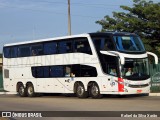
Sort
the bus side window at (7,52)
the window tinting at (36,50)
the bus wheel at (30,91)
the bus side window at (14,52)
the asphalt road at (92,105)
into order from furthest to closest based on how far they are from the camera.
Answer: the bus side window at (7,52)
the bus side window at (14,52)
the bus wheel at (30,91)
the window tinting at (36,50)
the asphalt road at (92,105)

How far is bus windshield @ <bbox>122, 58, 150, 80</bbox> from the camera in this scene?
24523 millimetres

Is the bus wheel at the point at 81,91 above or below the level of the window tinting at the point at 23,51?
below

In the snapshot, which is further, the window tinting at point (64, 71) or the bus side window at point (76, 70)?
the bus side window at point (76, 70)

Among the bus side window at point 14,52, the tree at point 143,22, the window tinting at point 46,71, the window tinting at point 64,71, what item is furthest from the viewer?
the tree at point 143,22

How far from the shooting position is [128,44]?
25203 mm

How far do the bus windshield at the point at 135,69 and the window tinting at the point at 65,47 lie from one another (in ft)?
13.1

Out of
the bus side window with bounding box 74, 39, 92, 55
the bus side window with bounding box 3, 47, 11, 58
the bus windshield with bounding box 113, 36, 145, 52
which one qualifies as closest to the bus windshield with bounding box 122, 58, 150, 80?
the bus windshield with bounding box 113, 36, 145, 52

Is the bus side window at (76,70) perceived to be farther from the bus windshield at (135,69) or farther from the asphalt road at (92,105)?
the asphalt road at (92,105)

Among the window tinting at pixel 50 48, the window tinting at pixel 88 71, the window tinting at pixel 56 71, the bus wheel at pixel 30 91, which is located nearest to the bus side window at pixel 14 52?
the bus wheel at pixel 30 91

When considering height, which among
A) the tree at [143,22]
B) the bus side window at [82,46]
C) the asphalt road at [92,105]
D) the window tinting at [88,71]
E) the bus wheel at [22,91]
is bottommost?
the asphalt road at [92,105]

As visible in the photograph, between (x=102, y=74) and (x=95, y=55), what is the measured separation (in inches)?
45.0

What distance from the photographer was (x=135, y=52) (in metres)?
25.0

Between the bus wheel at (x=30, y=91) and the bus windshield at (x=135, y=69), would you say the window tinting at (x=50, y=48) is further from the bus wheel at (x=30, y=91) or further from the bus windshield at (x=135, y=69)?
the bus windshield at (x=135, y=69)

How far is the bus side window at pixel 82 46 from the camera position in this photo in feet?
84.2
